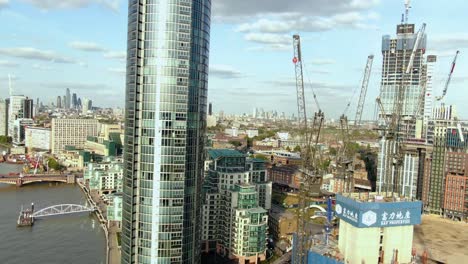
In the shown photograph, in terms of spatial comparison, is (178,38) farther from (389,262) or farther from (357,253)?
(389,262)

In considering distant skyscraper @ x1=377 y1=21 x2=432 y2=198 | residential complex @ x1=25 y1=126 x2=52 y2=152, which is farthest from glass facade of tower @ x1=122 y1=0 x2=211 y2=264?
residential complex @ x1=25 y1=126 x2=52 y2=152

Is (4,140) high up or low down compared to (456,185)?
down

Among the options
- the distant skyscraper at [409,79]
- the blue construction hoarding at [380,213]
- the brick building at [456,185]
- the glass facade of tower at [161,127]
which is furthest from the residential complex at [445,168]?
the glass facade of tower at [161,127]

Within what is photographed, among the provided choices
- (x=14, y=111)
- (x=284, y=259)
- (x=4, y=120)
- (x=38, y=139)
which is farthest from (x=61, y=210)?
(x=14, y=111)

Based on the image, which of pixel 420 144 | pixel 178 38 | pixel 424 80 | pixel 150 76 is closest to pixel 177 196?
pixel 150 76

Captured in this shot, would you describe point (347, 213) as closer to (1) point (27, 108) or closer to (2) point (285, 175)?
(2) point (285, 175)

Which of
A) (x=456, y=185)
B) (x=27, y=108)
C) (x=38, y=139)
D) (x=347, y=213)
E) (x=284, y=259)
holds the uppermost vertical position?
(x=27, y=108)
